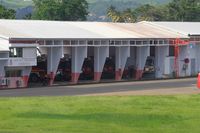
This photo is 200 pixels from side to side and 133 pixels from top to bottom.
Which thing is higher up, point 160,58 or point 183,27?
point 183,27

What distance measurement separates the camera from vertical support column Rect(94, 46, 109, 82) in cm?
5678

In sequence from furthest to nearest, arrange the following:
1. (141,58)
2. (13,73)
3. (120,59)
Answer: (141,58) → (120,59) → (13,73)

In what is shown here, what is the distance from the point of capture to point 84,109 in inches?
915

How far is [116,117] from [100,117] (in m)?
0.57

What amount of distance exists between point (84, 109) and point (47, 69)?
1173 inches

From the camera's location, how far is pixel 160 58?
6412 cm

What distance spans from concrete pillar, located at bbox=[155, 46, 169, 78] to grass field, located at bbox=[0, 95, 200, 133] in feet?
121

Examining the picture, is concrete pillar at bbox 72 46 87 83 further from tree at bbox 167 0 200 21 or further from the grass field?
tree at bbox 167 0 200 21

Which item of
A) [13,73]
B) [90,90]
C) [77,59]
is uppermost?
[77,59]

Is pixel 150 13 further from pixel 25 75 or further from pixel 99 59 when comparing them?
pixel 25 75

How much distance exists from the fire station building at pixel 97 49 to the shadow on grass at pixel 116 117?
26.8 meters

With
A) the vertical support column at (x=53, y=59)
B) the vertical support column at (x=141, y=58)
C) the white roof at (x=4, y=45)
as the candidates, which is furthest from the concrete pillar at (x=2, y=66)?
the vertical support column at (x=141, y=58)

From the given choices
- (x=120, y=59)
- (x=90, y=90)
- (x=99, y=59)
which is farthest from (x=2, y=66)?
(x=120, y=59)

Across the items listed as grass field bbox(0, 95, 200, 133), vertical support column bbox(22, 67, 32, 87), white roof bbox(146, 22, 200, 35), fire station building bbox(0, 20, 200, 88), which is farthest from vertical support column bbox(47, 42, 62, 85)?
grass field bbox(0, 95, 200, 133)
